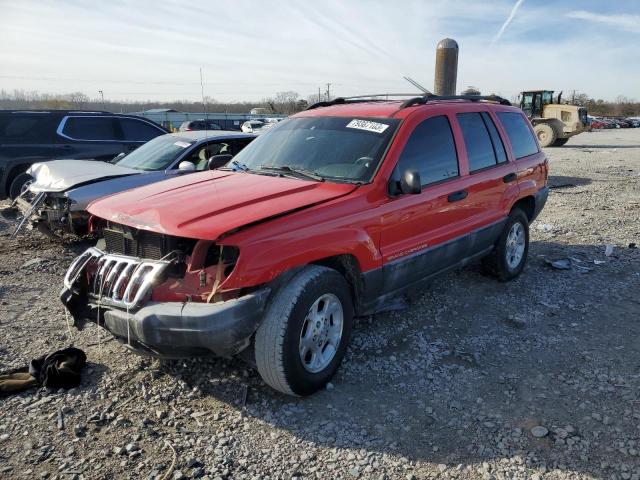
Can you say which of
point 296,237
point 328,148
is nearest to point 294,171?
point 328,148

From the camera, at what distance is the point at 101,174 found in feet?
20.5

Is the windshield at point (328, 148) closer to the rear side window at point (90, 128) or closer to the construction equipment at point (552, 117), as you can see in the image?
the rear side window at point (90, 128)

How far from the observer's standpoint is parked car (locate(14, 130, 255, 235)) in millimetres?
5812

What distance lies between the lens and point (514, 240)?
215 inches

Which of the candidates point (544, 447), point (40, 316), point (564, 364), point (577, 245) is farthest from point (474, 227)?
point (40, 316)

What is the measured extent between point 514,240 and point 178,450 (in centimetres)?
418

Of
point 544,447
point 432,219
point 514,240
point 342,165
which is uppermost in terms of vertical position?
point 342,165

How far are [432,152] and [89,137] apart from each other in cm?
735

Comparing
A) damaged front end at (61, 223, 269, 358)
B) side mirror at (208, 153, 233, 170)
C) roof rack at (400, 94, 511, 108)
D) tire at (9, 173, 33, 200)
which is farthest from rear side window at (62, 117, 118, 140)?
roof rack at (400, 94, 511, 108)

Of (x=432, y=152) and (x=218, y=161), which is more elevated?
(x=432, y=152)

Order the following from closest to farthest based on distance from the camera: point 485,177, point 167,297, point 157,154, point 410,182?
point 167,297 < point 410,182 < point 485,177 < point 157,154

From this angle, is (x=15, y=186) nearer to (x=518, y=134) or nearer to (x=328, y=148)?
(x=328, y=148)

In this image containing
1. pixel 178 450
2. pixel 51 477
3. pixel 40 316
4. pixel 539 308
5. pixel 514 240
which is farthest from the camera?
pixel 514 240

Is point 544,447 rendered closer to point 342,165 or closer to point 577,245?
point 342,165
